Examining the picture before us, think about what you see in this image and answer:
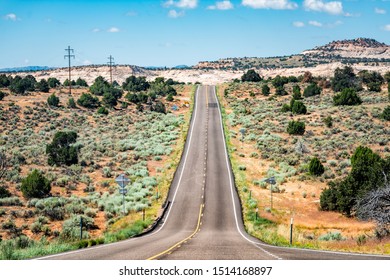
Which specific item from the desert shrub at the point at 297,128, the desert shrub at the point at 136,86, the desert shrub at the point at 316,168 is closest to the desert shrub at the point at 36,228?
the desert shrub at the point at 316,168

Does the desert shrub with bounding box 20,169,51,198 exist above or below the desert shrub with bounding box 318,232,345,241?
above

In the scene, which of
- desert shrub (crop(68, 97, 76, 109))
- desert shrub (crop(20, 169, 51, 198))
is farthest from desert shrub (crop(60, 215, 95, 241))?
desert shrub (crop(68, 97, 76, 109))

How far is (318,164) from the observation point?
3903cm

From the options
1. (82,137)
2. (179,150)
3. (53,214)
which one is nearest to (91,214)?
(53,214)

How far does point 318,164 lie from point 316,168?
469 mm

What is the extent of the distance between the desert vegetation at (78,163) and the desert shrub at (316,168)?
47.7ft

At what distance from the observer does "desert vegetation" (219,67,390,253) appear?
2188 centimetres

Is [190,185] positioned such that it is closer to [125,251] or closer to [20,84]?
[125,251]

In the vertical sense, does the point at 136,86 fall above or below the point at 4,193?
above

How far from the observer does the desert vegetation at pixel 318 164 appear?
71.8 feet

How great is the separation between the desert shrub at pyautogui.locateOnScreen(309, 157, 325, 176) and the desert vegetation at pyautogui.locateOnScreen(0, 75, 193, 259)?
14545 millimetres

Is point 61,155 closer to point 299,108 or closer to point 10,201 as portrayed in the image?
point 10,201

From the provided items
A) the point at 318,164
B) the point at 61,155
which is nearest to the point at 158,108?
the point at 61,155

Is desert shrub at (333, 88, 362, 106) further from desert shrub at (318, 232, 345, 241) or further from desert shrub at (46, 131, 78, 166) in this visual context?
desert shrub at (318, 232, 345, 241)
